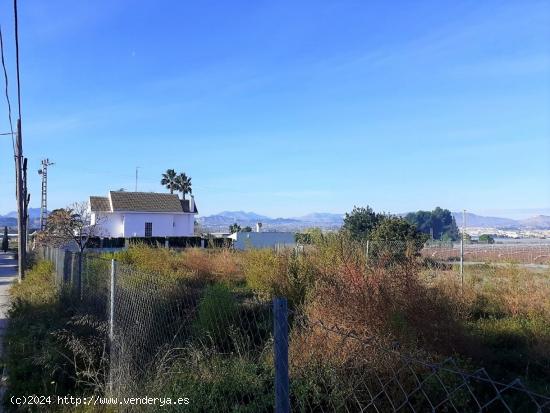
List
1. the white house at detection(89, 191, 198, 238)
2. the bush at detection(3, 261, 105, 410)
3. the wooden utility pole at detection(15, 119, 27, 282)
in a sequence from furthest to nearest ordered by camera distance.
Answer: the white house at detection(89, 191, 198, 238), the wooden utility pole at detection(15, 119, 27, 282), the bush at detection(3, 261, 105, 410)

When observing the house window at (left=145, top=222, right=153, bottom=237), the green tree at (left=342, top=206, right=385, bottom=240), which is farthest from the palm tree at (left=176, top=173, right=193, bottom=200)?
the green tree at (left=342, top=206, right=385, bottom=240)

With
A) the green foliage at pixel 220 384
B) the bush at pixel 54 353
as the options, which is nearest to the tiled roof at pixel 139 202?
the bush at pixel 54 353

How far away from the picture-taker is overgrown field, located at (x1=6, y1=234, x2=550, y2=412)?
4438 mm

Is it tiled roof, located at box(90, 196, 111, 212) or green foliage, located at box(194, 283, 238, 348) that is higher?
tiled roof, located at box(90, 196, 111, 212)

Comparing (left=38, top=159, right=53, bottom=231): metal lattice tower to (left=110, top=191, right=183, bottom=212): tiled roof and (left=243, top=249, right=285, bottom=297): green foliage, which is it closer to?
(left=110, top=191, right=183, bottom=212): tiled roof

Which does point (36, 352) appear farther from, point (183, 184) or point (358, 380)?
point (183, 184)

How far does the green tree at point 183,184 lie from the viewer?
2906 inches

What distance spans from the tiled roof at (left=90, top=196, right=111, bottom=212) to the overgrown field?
159 feet

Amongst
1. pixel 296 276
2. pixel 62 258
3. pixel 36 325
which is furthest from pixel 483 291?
pixel 62 258

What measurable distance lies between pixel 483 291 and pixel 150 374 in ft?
28.5

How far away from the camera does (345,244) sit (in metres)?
11.0

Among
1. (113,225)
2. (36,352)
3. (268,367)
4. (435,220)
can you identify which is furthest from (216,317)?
(435,220)

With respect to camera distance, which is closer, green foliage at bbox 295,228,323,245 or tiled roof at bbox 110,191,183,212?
green foliage at bbox 295,228,323,245

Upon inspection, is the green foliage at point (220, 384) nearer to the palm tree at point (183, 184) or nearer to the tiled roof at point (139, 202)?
the tiled roof at point (139, 202)
